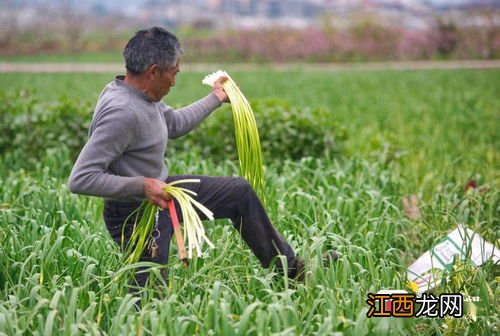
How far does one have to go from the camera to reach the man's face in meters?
3.14

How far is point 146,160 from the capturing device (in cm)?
321

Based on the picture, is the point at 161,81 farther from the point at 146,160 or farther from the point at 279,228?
the point at 279,228

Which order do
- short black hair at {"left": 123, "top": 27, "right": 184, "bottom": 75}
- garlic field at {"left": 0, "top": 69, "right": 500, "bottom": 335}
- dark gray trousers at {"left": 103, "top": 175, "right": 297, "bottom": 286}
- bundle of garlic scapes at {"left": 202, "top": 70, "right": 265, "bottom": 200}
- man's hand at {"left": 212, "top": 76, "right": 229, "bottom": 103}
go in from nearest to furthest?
→ garlic field at {"left": 0, "top": 69, "right": 500, "bottom": 335} → short black hair at {"left": 123, "top": 27, "right": 184, "bottom": 75} → dark gray trousers at {"left": 103, "top": 175, "right": 297, "bottom": 286} → bundle of garlic scapes at {"left": 202, "top": 70, "right": 265, "bottom": 200} → man's hand at {"left": 212, "top": 76, "right": 229, "bottom": 103}

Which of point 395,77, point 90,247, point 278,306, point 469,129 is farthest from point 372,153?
point 395,77

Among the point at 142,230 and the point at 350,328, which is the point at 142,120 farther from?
the point at 350,328

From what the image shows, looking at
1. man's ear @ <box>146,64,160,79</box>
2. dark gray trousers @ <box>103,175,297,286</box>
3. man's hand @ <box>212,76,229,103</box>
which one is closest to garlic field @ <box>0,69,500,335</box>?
dark gray trousers @ <box>103,175,297,286</box>

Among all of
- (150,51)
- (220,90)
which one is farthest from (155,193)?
(220,90)

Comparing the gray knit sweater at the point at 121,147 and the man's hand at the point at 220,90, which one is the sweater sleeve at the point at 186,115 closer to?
the man's hand at the point at 220,90

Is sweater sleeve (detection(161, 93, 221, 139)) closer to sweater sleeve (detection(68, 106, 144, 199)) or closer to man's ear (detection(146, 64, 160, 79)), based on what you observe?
man's ear (detection(146, 64, 160, 79))

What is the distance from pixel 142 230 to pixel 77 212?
1221 mm

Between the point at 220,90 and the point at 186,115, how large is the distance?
223 millimetres

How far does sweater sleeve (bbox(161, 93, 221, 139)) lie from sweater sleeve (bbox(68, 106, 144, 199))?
493 millimetres

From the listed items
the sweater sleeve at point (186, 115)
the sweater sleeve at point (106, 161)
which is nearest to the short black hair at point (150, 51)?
the sweater sleeve at point (106, 161)

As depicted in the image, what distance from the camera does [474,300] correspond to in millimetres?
3412
